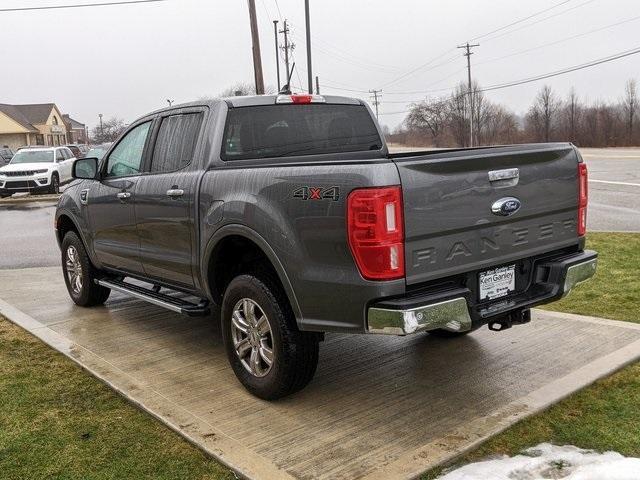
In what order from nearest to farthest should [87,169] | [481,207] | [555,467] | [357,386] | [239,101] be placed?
[555,467], [481,207], [357,386], [239,101], [87,169]

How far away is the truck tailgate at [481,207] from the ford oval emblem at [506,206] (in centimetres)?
2

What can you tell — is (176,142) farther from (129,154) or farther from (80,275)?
(80,275)

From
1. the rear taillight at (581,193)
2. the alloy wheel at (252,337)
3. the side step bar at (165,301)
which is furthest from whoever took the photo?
the side step bar at (165,301)

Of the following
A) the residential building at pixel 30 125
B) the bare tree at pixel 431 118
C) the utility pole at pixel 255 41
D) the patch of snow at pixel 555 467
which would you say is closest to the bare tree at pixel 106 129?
the residential building at pixel 30 125

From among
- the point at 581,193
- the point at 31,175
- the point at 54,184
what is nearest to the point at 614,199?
the point at 581,193

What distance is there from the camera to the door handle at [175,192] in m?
4.59

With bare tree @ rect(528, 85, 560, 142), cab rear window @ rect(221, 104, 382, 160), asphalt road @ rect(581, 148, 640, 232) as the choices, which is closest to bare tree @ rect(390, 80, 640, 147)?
bare tree @ rect(528, 85, 560, 142)

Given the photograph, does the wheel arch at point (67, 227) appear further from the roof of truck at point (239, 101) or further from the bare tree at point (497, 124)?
the bare tree at point (497, 124)

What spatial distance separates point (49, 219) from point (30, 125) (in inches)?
2840

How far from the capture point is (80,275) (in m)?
6.64

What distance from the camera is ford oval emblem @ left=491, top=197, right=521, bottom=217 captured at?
3.64 meters

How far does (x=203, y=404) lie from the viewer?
161 inches

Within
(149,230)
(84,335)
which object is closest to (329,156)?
(149,230)

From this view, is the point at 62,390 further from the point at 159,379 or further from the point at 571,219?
the point at 571,219
